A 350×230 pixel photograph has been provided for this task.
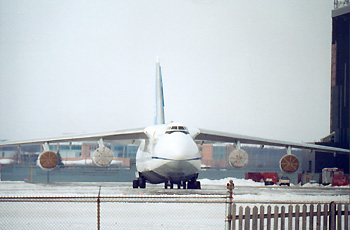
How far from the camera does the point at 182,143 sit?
2134 centimetres

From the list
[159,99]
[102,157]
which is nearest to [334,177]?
[159,99]

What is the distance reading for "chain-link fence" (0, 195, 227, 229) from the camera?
11.7 m

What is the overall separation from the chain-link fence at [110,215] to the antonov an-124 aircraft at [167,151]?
4854 millimetres

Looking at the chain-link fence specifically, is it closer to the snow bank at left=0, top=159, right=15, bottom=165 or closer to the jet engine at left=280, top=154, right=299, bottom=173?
the jet engine at left=280, top=154, right=299, bottom=173

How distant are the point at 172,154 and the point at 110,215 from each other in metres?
7.56

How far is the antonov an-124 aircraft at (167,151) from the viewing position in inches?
848

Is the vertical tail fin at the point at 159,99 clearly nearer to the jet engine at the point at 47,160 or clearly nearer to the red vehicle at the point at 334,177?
the jet engine at the point at 47,160

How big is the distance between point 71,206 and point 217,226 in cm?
588

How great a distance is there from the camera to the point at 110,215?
13906 millimetres

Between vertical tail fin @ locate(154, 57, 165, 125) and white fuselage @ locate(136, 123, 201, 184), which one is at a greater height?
vertical tail fin @ locate(154, 57, 165, 125)

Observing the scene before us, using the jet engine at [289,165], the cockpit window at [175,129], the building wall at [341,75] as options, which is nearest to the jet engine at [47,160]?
the cockpit window at [175,129]

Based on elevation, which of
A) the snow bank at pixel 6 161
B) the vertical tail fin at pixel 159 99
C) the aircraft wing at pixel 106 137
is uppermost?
the vertical tail fin at pixel 159 99

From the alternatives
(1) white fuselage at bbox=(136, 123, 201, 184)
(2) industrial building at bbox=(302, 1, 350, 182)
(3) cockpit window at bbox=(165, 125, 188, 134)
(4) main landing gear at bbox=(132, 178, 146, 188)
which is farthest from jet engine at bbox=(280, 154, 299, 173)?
(2) industrial building at bbox=(302, 1, 350, 182)

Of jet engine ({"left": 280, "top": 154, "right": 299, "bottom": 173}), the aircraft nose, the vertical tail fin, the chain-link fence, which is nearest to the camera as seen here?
the chain-link fence
